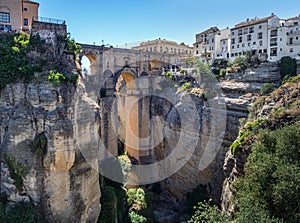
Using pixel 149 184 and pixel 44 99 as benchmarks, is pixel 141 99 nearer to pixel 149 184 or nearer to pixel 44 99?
pixel 149 184

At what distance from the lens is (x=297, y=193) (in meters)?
10.7

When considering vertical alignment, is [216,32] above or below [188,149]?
above

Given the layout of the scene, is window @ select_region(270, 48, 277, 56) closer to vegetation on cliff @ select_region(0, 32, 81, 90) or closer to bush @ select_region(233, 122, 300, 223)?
bush @ select_region(233, 122, 300, 223)

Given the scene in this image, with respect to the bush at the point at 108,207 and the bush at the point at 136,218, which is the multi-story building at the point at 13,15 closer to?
the bush at the point at 108,207

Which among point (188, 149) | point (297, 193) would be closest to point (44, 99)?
point (297, 193)

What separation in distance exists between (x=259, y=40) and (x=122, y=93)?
67.3 ft

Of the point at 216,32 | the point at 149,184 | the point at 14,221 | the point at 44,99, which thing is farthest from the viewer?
the point at 216,32

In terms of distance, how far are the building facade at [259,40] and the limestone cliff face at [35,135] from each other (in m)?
27.7

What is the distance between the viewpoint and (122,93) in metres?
42.4

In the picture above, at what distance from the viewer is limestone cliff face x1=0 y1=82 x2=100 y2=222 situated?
1569 cm

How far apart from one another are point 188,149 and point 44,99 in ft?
56.9

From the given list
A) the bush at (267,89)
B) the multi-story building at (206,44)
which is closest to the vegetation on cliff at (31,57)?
the bush at (267,89)

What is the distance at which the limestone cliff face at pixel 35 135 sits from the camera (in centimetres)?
1569

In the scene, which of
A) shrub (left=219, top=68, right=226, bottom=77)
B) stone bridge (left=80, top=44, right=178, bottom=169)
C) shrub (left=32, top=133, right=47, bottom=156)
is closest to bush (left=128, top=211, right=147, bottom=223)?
stone bridge (left=80, top=44, right=178, bottom=169)
